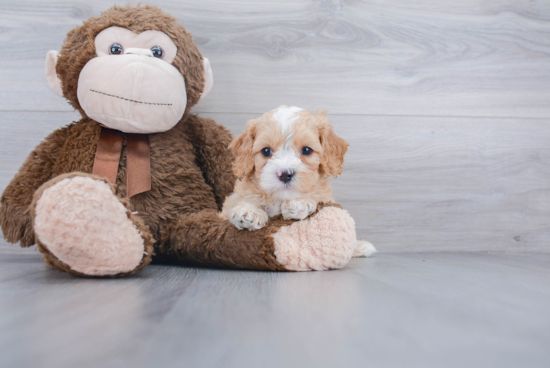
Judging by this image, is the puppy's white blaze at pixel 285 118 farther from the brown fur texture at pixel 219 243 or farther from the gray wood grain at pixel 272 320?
the gray wood grain at pixel 272 320

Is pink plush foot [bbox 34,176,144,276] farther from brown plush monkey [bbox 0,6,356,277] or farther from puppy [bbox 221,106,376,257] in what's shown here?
puppy [bbox 221,106,376,257]

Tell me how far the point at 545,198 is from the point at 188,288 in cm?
155

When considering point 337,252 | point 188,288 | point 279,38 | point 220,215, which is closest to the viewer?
point 188,288

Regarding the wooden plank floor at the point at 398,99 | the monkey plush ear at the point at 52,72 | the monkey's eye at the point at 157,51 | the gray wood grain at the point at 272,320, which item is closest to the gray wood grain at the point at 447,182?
the wooden plank floor at the point at 398,99

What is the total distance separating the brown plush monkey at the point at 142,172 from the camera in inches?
35.2

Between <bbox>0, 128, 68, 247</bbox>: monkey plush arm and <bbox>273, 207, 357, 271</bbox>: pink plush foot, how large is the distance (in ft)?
2.10

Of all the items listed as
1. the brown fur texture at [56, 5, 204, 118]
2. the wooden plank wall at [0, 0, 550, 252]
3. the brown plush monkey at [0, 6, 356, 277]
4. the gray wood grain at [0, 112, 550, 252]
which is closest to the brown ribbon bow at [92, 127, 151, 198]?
the brown plush monkey at [0, 6, 356, 277]

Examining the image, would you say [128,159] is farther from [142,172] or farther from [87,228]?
[87,228]

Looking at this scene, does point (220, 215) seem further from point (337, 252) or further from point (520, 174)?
point (520, 174)

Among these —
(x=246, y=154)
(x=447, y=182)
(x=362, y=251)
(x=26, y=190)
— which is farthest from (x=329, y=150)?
(x=26, y=190)

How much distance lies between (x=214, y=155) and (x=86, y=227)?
55cm

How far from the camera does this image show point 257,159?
1.08 m

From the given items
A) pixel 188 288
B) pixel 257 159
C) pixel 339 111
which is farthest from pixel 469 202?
pixel 188 288

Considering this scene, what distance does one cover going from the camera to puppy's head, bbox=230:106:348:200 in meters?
1.01
